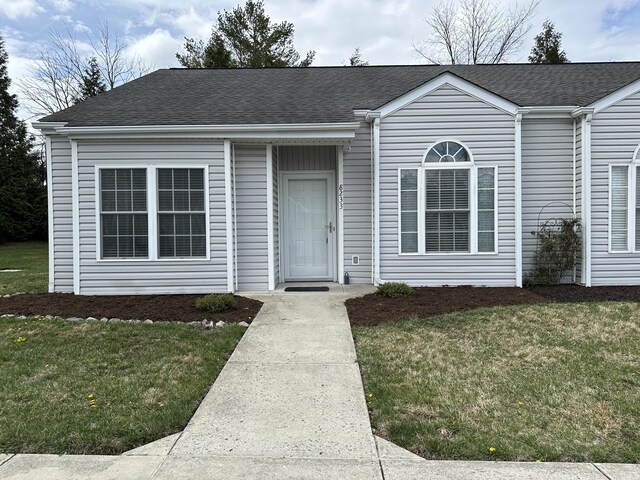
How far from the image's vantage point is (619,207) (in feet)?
27.7

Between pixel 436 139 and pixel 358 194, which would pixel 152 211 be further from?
pixel 436 139

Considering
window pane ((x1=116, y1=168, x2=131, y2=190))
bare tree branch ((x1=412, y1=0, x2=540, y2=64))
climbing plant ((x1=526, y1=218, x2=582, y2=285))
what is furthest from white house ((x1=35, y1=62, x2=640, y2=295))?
bare tree branch ((x1=412, y1=0, x2=540, y2=64))

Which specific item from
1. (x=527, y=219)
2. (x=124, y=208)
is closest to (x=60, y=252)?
(x=124, y=208)

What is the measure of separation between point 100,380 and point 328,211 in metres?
6.06

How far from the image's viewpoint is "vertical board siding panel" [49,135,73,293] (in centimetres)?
834

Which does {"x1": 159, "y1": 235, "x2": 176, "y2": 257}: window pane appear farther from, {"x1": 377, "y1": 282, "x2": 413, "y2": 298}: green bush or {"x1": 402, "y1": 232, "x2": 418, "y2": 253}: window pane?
{"x1": 402, "y1": 232, "x2": 418, "y2": 253}: window pane

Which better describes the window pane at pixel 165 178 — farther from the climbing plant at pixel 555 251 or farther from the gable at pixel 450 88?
the climbing plant at pixel 555 251

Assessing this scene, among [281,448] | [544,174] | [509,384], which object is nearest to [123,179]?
[281,448]

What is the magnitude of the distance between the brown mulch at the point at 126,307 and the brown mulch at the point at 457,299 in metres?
1.76

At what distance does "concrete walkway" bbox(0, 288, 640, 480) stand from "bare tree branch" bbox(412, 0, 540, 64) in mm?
23768

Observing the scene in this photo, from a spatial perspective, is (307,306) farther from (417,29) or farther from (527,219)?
(417,29)

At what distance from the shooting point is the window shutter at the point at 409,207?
330 inches

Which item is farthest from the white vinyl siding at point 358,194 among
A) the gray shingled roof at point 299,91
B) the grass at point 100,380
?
the grass at point 100,380

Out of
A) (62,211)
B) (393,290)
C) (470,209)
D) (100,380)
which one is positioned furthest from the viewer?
(62,211)
